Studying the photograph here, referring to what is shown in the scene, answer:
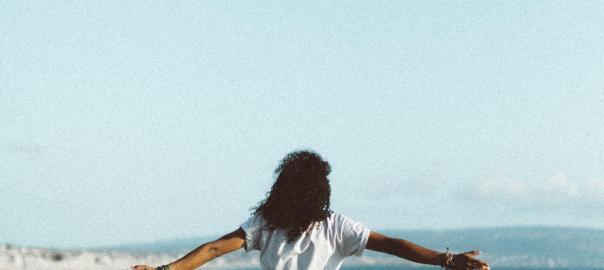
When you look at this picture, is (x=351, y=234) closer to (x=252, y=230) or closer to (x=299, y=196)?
Result: (x=299, y=196)

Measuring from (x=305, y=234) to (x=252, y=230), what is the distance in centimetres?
41

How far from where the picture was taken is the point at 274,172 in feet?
20.8

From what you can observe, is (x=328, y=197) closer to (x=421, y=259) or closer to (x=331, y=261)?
(x=331, y=261)

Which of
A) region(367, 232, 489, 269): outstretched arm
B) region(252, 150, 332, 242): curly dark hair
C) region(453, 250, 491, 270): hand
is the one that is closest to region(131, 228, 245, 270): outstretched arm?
region(252, 150, 332, 242): curly dark hair

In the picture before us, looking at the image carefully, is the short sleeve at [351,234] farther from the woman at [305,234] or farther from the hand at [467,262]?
Result: the hand at [467,262]

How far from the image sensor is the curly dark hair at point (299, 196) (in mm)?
6055

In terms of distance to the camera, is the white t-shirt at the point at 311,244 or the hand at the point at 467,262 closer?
the white t-shirt at the point at 311,244

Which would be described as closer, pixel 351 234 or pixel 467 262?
pixel 351 234

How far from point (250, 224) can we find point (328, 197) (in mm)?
601

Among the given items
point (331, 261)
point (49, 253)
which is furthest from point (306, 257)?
point (49, 253)

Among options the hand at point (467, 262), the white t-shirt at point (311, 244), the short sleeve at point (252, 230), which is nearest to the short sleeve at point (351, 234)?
the white t-shirt at point (311, 244)

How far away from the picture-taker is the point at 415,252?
6238 mm

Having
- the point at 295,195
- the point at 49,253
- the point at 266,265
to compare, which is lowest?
the point at 266,265

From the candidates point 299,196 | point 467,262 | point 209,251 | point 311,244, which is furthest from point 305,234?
point 467,262
